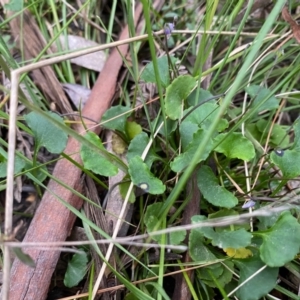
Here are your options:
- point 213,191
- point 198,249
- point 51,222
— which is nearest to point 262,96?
point 213,191

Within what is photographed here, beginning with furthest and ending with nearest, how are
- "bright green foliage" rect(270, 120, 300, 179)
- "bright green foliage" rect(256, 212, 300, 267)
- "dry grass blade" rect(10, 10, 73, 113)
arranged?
"dry grass blade" rect(10, 10, 73, 113)
"bright green foliage" rect(270, 120, 300, 179)
"bright green foliage" rect(256, 212, 300, 267)

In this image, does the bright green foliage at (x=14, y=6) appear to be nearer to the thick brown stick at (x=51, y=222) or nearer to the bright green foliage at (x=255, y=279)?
the thick brown stick at (x=51, y=222)

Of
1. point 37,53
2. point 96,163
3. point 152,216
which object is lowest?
point 152,216

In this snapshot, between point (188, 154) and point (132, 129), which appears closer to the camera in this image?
point (188, 154)

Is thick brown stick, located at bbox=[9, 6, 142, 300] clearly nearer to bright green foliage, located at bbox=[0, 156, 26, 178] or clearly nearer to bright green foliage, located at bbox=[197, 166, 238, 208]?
bright green foliage, located at bbox=[0, 156, 26, 178]

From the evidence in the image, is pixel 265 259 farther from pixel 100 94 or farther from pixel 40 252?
pixel 100 94

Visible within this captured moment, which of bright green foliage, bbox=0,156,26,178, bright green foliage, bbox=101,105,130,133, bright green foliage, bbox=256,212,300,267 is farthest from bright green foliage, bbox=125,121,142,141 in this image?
bright green foliage, bbox=256,212,300,267

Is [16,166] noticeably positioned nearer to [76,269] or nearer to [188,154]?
[76,269]
